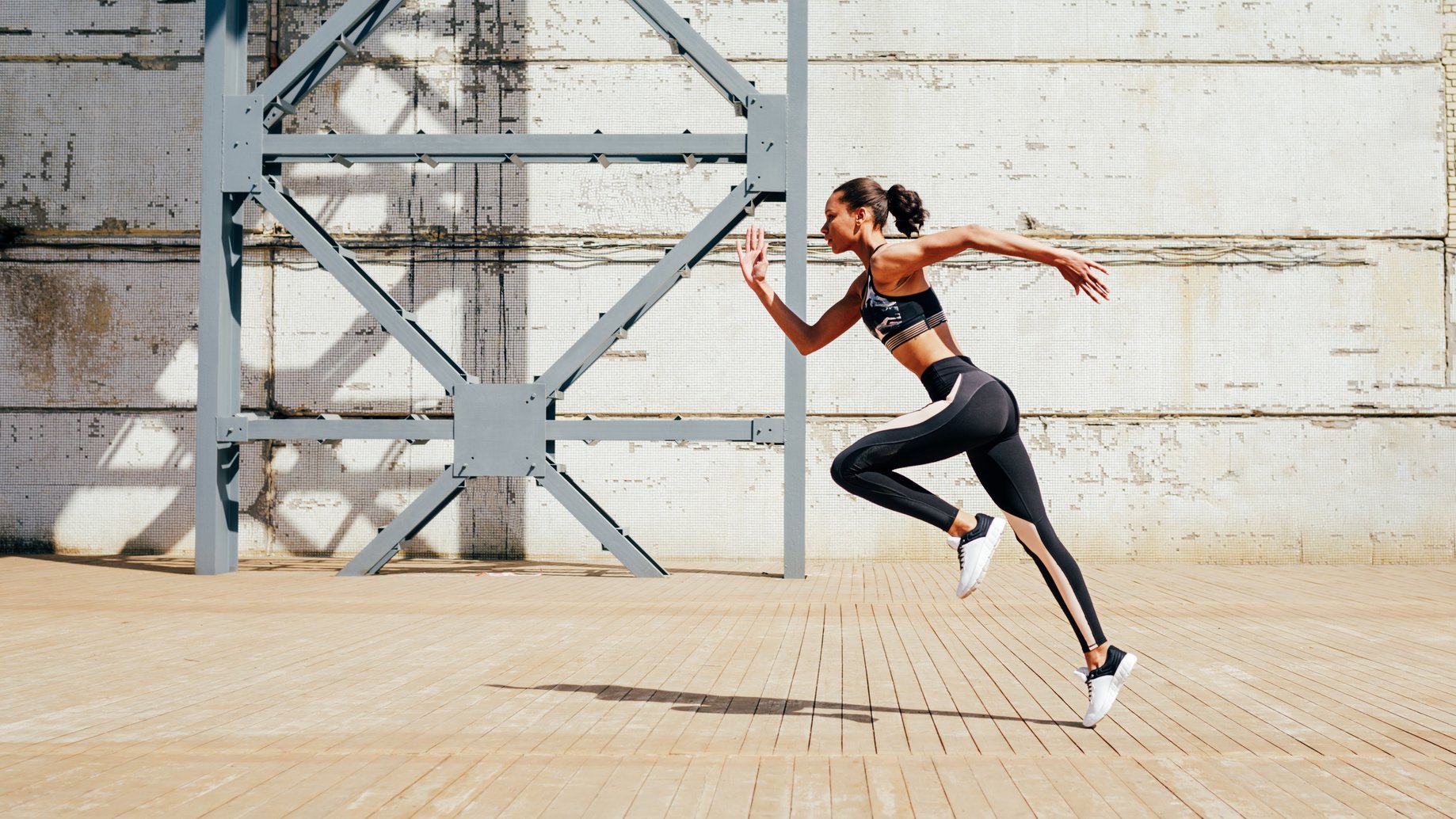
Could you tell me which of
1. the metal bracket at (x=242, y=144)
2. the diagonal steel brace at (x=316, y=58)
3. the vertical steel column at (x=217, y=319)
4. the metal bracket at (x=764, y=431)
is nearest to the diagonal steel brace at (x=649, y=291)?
the metal bracket at (x=764, y=431)

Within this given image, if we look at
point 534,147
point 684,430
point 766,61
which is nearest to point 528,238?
point 534,147

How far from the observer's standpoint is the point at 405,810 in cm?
326

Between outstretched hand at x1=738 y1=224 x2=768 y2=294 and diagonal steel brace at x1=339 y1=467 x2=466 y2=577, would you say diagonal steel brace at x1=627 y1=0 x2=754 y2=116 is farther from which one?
outstretched hand at x1=738 y1=224 x2=768 y2=294

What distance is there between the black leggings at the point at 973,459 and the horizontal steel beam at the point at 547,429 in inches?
216

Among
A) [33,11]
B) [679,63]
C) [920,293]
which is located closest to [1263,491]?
[679,63]

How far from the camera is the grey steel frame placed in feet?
33.4

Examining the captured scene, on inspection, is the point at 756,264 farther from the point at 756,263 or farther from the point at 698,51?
the point at 698,51

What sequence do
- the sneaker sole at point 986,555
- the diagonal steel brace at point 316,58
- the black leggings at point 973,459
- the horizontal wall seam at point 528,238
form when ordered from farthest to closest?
the horizontal wall seam at point 528,238 < the diagonal steel brace at point 316,58 < the black leggings at point 973,459 < the sneaker sole at point 986,555

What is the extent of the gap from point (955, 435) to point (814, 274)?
7741mm

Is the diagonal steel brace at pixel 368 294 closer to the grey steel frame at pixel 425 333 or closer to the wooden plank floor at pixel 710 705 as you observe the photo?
the grey steel frame at pixel 425 333

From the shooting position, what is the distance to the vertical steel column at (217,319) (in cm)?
1037

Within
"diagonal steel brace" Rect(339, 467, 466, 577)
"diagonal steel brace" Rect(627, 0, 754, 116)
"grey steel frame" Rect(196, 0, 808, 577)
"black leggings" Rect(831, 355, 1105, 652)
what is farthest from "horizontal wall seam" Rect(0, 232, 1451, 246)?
"black leggings" Rect(831, 355, 1105, 652)

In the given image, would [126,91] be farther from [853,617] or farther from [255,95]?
[853,617]

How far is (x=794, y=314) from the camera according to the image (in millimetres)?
4863
